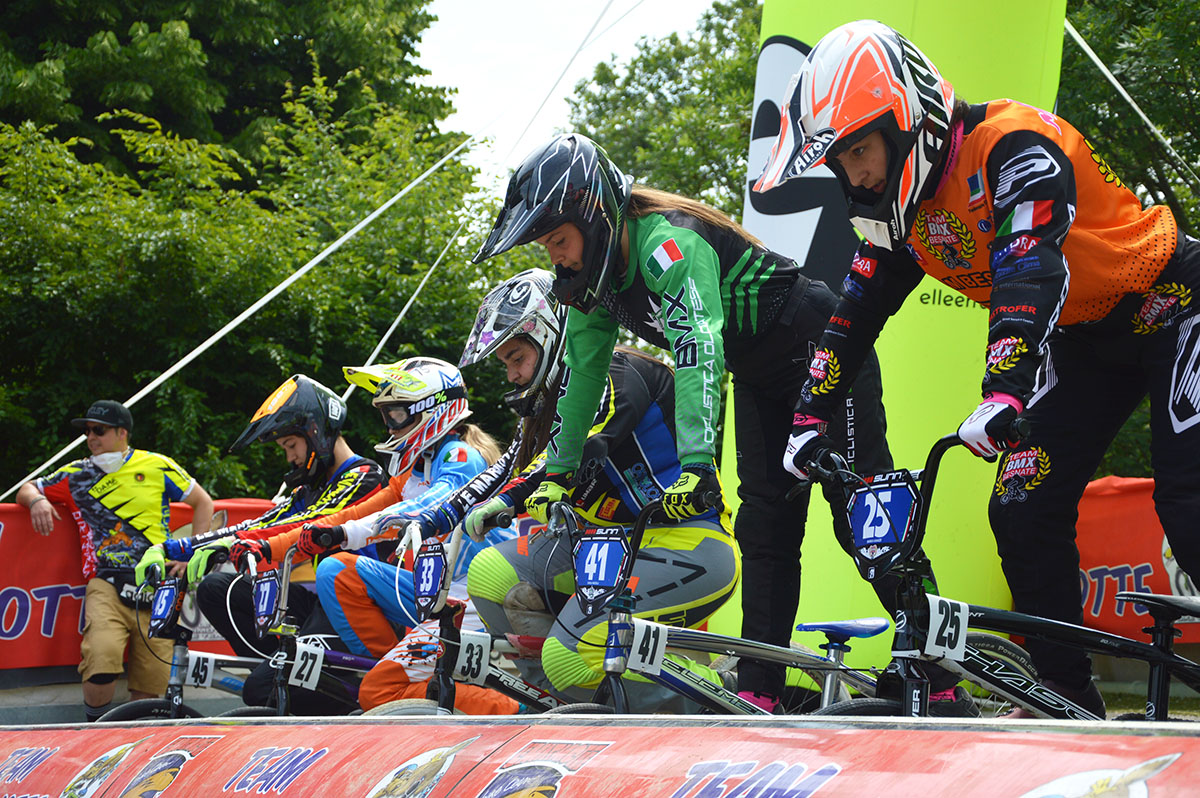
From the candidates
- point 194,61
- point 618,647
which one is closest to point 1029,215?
point 618,647

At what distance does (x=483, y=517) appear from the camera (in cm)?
389

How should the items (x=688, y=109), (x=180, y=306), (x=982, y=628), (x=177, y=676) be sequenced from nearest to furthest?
1. (x=982, y=628)
2. (x=177, y=676)
3. (x=180, y=306)
4. (x=688, y=109)

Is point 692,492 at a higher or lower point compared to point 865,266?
lower

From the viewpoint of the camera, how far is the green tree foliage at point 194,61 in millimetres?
16766

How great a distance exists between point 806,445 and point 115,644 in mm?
5558

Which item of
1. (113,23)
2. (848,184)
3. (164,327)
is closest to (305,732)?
(848,184)

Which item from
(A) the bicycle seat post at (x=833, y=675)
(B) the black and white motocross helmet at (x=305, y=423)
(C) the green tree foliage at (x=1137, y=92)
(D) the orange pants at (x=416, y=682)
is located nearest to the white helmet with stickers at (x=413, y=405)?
(B) the black and white motocross helmet at (x=305, y=423)

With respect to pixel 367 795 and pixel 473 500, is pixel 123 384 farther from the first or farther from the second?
pixel 367 795

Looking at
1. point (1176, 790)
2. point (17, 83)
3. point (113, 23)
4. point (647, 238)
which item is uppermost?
point (113, 23)

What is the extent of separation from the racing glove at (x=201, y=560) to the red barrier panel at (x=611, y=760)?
1.48m

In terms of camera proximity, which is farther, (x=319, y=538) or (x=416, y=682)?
(x=319, y=538)

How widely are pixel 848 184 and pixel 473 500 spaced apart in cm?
199

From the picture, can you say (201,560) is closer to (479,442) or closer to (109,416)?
(479,442)

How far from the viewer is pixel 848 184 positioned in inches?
122
